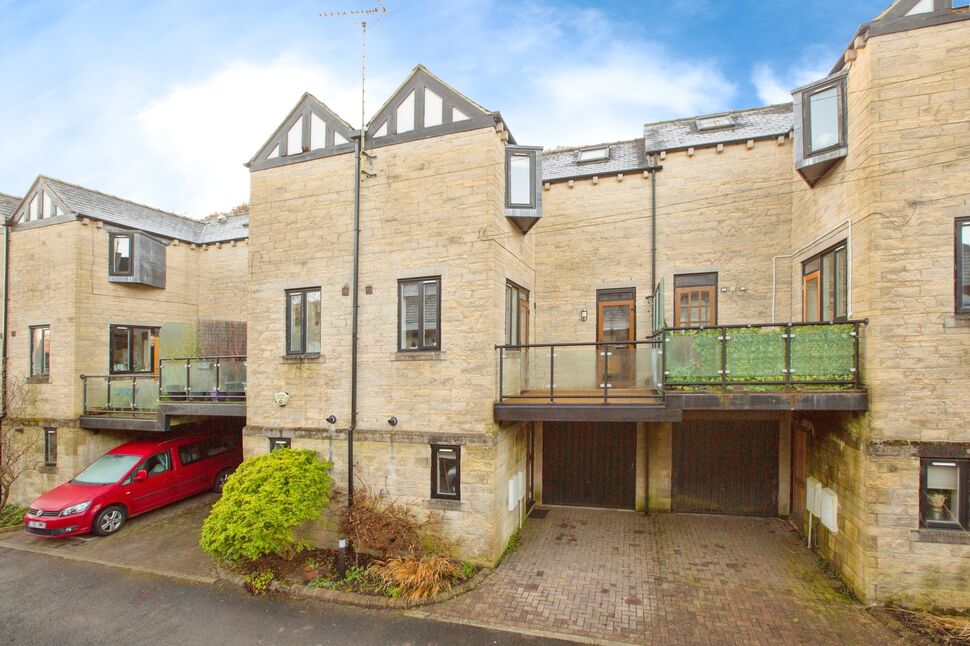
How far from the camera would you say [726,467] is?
10102 millimetres

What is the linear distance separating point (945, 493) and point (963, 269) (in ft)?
10.4

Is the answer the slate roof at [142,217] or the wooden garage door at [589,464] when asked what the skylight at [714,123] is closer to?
the wooden garage door at [589,464]

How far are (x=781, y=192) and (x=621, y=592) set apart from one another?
871 centimetres

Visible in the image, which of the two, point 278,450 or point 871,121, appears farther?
point 278,450

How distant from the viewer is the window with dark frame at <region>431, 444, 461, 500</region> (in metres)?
7.78

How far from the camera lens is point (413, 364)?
26.3 feet

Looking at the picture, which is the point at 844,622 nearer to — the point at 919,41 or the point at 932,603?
the point at 932,603

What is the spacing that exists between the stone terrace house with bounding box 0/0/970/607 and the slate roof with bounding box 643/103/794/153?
0.31 ft

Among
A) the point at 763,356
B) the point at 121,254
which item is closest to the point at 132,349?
the point at 121,254

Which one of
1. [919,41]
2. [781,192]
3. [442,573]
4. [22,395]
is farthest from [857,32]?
[22,395]

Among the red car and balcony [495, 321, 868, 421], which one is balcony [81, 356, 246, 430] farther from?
balcony [495, 321, 868, 421]

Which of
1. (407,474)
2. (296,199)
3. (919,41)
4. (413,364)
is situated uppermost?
(919,41)

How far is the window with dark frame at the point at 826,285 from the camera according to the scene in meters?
7.37

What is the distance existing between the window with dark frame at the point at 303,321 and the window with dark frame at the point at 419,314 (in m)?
1.81
